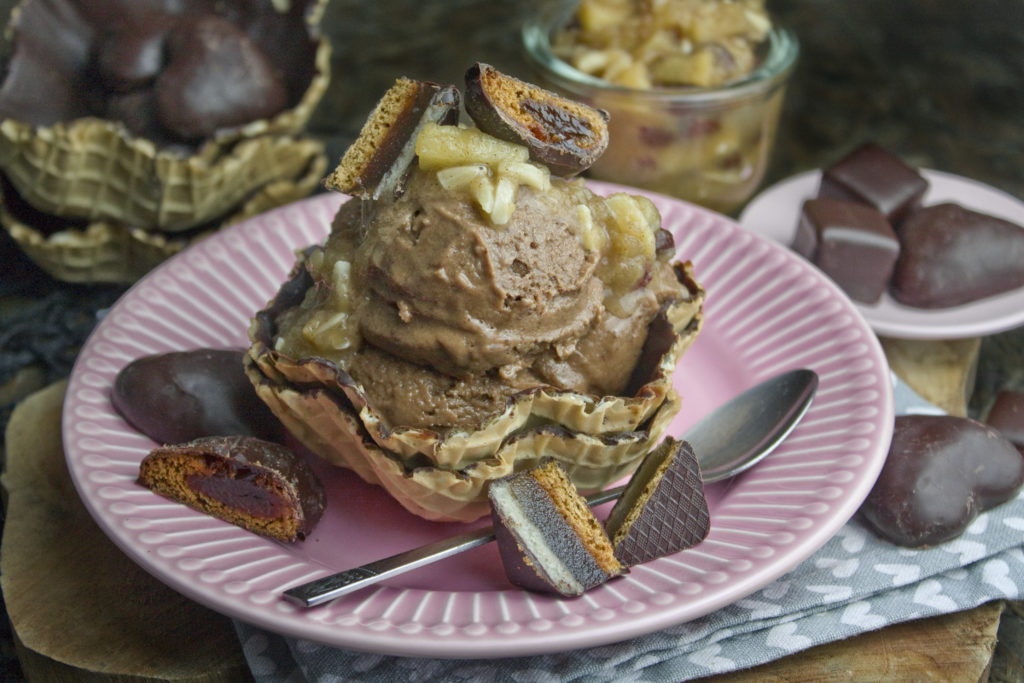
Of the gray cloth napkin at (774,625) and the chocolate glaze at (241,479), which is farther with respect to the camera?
the chocolate glaze at (241,479)

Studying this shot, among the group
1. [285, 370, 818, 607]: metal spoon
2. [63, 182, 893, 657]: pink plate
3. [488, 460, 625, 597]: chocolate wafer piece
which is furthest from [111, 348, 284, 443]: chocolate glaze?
[488, 460, 625, 597]: chocolate wafer piece

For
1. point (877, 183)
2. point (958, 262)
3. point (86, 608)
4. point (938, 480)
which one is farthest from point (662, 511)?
point (877, 183)

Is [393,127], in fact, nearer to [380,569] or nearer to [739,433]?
[380,569]

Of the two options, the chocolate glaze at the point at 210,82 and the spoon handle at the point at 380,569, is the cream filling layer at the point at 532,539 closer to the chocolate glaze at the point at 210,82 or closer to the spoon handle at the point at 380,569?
the spoon handle at the point at 380,569

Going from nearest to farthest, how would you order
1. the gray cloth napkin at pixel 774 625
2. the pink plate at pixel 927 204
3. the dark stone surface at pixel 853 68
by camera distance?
1. the gray cloth napkin at pixel 774 625
2. the pink plate at pixel 927 204
3. the dark stone surface at pixel 853 68

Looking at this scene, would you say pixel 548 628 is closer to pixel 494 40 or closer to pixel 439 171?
pixel 439 171

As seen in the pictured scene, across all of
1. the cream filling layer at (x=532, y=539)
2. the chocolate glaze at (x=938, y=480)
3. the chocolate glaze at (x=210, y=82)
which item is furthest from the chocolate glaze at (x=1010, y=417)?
the chocolate glaze at (x=210, y=82)

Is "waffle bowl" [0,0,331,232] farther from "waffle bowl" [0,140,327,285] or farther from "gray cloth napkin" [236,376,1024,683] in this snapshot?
"gray cloth napkin" [236,376,1024,683]
